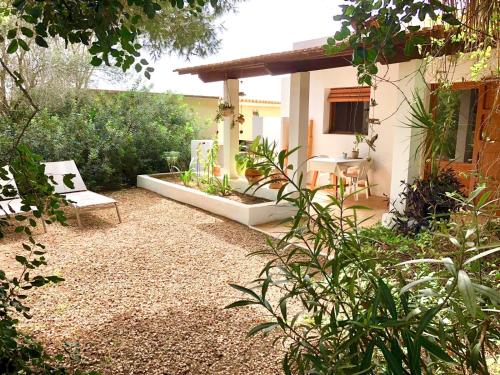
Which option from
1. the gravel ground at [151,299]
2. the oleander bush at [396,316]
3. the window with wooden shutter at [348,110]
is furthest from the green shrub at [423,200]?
the window with wooden shutter at [348,110]

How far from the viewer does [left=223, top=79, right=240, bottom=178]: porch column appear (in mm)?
9352

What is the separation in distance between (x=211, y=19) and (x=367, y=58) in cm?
579

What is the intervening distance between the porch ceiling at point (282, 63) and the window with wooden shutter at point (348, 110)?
2.87 m

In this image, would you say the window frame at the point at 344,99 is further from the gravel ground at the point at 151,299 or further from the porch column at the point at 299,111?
the gravel ground at the point at 151,299

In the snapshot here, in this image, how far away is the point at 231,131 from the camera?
940cm

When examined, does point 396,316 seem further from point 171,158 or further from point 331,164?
point 171,158

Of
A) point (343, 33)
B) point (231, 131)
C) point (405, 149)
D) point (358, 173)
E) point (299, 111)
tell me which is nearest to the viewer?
point (343, 33)

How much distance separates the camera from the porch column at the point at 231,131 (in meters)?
9.35

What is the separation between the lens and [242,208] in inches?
282

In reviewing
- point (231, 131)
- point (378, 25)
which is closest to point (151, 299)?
point (378, 25)

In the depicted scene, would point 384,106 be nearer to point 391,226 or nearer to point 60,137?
point 391,226

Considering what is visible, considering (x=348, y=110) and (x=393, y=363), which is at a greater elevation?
(x=348, y=110)

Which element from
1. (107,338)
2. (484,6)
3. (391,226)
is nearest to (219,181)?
(391,226)

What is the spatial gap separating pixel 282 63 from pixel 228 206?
279 centimetres
